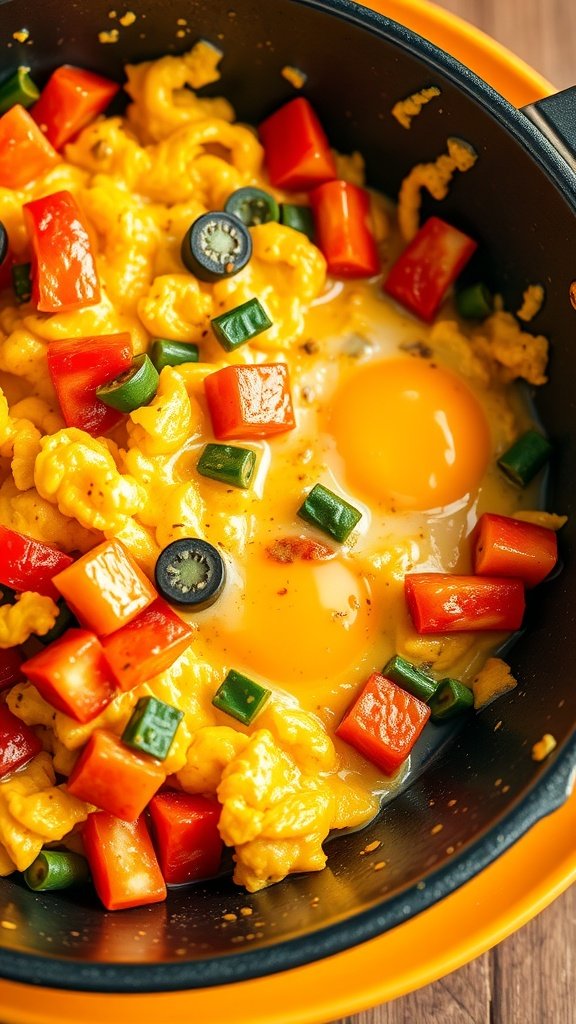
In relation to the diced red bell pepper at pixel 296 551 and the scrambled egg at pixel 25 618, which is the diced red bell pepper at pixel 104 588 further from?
the diced red bell pepper at pixel 296 551

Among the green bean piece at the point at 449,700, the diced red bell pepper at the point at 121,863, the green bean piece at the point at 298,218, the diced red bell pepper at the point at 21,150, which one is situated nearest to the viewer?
the diced red bell pepper at the point at 121,863

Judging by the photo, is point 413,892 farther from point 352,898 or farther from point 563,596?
point 563,596

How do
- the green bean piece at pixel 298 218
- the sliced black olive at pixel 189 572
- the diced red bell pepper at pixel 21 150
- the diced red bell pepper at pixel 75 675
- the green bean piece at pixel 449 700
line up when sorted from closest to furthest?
the diced red bell pepper at pixel 75 675 → the sliced black olive at pixel 189 572 → the green bean piece at pixel 449 700 → the diced red bell pepper at pixel 21 150 → the green bean piece at pixel 298 218

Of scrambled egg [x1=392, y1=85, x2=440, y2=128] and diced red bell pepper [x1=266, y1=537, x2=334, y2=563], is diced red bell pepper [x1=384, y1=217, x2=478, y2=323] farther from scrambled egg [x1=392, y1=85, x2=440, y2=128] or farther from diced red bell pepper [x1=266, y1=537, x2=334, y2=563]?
diced red bell pepper [x1=266, y1=537, x2=334, y2=563]

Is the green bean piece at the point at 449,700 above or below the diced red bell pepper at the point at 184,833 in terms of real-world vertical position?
above

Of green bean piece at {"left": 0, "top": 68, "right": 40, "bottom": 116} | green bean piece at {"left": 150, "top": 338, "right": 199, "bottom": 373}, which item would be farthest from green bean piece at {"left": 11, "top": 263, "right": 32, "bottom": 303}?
green bean piece at {"left": 0, "top": 68, "right": 40, "bottom": 116}

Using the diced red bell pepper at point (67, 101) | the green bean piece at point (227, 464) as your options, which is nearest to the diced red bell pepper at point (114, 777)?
the green bean piece at point (227, 464)
